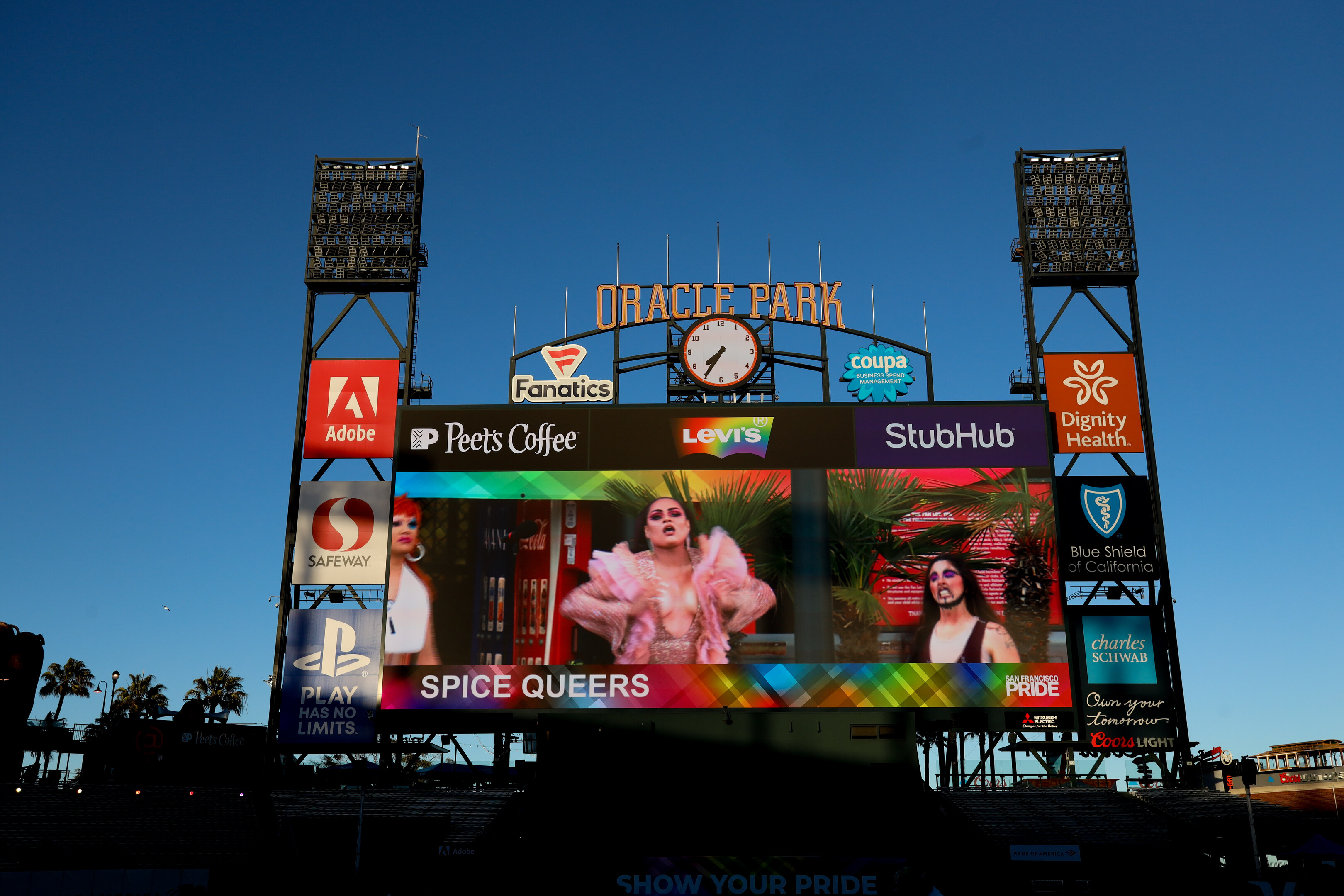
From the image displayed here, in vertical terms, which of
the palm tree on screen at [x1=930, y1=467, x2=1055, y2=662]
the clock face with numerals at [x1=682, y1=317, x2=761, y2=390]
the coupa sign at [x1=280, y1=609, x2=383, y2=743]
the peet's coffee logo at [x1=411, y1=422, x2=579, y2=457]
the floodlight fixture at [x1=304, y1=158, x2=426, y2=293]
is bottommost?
the coupa sign at [x1=280, y1=609, x2=383, y2=743]

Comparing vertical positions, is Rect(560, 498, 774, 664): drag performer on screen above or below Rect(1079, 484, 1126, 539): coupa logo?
below

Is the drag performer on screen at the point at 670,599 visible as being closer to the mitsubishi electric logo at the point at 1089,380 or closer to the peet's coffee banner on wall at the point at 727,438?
the peet's coffee banner on wall at the point at 727,438

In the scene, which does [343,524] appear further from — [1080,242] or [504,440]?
[1080,242]

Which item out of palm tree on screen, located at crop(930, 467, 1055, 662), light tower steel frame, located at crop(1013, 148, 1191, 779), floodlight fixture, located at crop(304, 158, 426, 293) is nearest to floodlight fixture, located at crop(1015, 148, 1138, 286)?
light tower steel frame, located at crop(1013, 148, 1191, 779)

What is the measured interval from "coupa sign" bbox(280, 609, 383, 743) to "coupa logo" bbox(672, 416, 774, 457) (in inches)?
437

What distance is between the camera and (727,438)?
3597cm

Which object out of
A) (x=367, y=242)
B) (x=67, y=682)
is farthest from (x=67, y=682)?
(x=367, y=242)

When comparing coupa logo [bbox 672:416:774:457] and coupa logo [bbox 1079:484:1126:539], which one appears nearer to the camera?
coupa logo [bbox 672:416:774:457]

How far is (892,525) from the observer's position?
3453cm

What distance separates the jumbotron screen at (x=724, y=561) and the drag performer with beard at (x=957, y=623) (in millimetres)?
55

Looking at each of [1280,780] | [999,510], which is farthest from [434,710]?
[1280,780]

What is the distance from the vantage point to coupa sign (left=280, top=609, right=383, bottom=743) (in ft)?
113

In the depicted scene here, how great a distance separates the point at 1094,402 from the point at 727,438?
44.3 feet

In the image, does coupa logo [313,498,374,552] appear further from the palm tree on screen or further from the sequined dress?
the palm tree on screen
